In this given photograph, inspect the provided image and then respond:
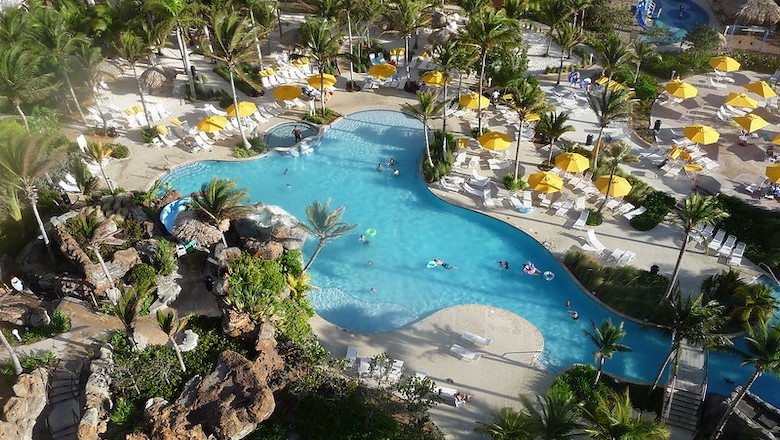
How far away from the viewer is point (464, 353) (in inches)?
930

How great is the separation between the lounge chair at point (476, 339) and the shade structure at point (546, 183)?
9.62 meters

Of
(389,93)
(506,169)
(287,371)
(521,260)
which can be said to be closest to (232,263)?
(287,371)

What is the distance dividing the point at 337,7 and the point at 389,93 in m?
7.40

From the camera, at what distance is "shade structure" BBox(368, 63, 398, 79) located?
40625 mm

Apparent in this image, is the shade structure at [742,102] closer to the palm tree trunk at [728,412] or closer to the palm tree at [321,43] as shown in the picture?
the palm tree trunk at [728,412]

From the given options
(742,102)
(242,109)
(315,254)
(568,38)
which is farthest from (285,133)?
(742,102)

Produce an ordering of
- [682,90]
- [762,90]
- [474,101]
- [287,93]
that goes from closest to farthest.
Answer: [474,101] → [762,90] → [682,90] → [287,93]

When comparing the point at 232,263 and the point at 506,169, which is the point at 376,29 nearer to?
the point at 506,169

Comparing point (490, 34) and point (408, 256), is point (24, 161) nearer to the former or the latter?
point (408, 256)

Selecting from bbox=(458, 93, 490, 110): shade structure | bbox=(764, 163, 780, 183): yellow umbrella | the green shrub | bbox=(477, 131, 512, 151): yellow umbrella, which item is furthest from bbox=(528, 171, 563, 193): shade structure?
the green shrub

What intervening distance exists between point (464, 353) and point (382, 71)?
24.0 m

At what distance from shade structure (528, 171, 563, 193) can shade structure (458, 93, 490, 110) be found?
7856mm

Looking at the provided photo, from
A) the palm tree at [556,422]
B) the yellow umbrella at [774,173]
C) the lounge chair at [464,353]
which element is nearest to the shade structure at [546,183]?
the lounge chair at [464,353]

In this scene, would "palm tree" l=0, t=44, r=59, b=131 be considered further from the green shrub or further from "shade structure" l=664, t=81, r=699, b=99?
"shade structure" l=664, t=81, r=699, b=99
